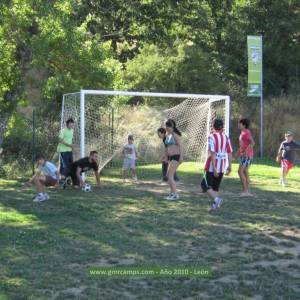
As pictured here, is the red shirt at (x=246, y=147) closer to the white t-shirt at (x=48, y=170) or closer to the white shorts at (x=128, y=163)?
the white t-shirt at (x=48, y=170)

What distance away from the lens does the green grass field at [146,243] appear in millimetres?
5527

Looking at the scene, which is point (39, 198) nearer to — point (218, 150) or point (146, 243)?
point (218, 150)

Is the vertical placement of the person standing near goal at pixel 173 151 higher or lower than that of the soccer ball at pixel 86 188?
higher

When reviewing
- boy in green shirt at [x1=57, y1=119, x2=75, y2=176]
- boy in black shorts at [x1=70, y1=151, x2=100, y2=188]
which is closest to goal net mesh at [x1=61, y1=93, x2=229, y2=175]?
boy in green shirt at [x1=57, y1=119, x2=75, y2=176]

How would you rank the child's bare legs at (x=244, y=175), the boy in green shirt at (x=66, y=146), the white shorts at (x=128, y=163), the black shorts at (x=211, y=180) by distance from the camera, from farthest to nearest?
the white shorts at (x=128, y=163), the boy in green shirt at (x=66, y=146), the child's bare legs at (x=244, y=175), the black shorts at (x=211, y=180)

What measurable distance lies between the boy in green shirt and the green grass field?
1.13m

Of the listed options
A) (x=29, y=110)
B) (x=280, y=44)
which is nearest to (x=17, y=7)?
(x=29, y=110)

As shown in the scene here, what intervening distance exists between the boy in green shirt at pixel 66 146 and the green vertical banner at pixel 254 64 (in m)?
12.9

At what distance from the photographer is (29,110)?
2769cm

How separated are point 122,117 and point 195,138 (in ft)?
12.2

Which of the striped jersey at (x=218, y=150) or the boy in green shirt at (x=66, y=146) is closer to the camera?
the striped jersey at (x=218, y=150)

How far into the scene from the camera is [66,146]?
13477 millimetres

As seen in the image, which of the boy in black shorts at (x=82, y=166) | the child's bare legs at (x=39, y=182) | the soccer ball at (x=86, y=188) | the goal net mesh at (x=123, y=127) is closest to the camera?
the child's bare legs at (x=39, y=182)

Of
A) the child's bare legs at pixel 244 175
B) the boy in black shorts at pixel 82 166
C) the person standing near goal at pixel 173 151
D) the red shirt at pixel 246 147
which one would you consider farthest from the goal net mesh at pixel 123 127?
the person standing near goal at pixel 173 151
